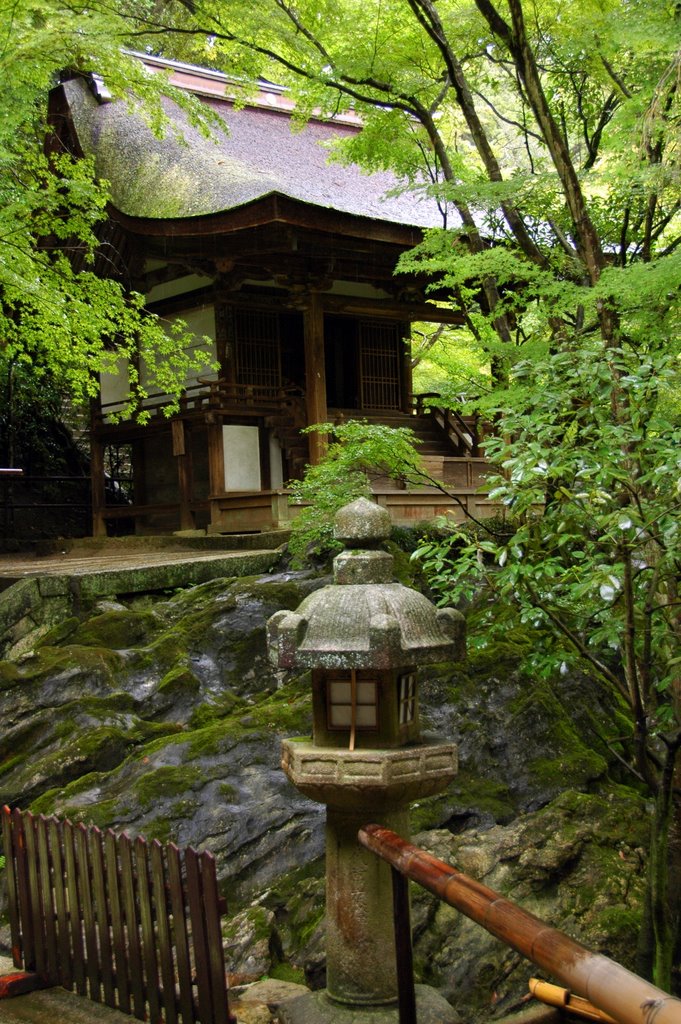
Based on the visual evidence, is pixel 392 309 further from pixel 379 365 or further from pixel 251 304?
pixel 251 304

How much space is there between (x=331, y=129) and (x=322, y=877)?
1689cm

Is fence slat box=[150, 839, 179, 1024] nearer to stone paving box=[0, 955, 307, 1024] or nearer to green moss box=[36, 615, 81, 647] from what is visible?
stone paving box=[0, 955, 307, 1024]

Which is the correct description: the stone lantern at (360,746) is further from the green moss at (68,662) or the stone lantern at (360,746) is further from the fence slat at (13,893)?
the green moss at (68,662)

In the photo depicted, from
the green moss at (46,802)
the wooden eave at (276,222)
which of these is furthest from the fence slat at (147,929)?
the wooden eave at (276,222)

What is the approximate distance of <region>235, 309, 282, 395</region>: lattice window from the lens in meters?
14.1

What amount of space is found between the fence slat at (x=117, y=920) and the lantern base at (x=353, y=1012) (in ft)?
2.41

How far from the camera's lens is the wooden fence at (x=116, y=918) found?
359cm

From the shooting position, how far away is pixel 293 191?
43.9ft

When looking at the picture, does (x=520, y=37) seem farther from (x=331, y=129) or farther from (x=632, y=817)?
(x=331, y=129)

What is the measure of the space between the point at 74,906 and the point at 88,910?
0.38ft

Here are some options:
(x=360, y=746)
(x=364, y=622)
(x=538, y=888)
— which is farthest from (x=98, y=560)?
(x=364, y=622)

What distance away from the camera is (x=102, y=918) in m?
4.06

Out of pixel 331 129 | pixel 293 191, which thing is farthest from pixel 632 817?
pixel 331 129

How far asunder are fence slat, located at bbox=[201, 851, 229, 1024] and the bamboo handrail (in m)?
0.67
